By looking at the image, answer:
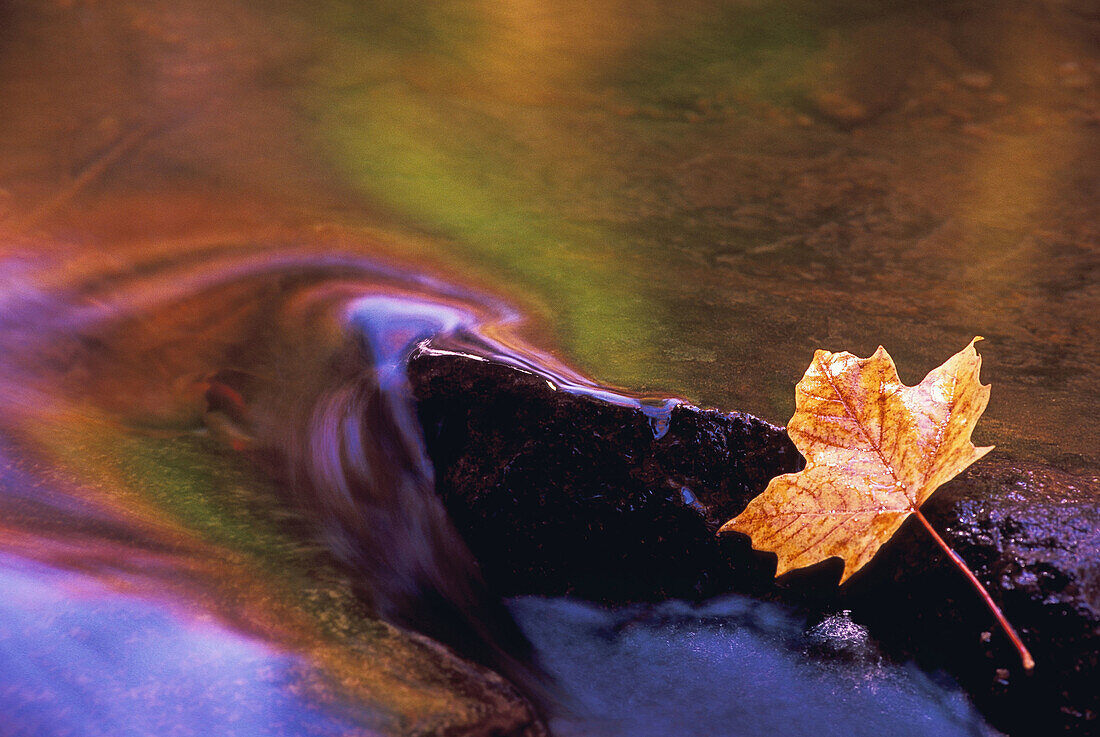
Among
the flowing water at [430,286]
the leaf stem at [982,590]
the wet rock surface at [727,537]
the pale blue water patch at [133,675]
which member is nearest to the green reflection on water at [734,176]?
the flowing water at [430,286]

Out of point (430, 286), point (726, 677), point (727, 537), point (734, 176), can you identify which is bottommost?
point (726, 677)

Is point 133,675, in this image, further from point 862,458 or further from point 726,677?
point 862,458

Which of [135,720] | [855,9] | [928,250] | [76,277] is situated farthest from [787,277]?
[855,9]

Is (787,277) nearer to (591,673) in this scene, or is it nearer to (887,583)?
(887,583)

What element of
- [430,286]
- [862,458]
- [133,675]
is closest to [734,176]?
[430,286]

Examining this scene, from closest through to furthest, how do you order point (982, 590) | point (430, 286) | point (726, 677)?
point (982, 590) → point (726, 677) → point (430, 286)

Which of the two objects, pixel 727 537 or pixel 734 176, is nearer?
pixel 727 537
